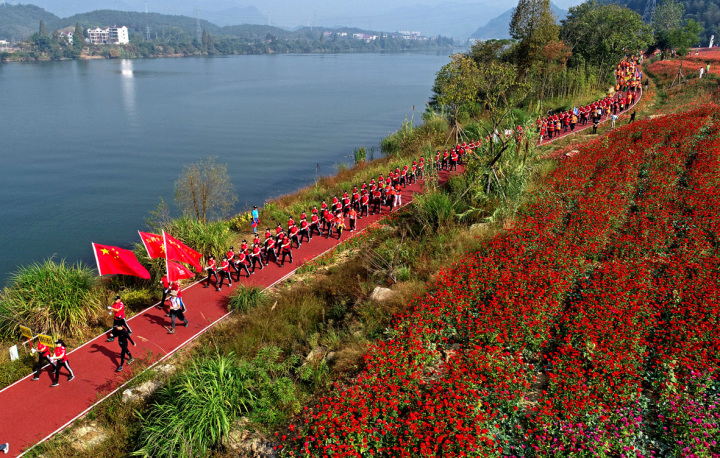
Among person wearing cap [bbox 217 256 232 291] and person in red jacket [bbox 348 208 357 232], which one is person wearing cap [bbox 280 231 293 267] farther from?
person in red jacket [bbox 348 208 357 232]

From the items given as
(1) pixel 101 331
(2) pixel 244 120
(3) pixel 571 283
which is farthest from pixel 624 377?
(2) pixel 244 120

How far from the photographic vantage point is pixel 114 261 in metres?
13.2

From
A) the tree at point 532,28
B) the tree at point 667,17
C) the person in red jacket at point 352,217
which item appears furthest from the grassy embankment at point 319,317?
the tree at point 667,17

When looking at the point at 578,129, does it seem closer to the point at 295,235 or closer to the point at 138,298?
the point at 295,235

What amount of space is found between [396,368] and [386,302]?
129 inches

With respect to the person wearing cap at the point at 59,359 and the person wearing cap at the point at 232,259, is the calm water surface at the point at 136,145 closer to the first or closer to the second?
the person wearing cap at the point at 232,259

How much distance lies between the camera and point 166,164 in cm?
4072

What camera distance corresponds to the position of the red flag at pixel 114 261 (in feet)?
42.2

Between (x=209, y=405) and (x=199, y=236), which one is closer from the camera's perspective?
(x=209, y=405)

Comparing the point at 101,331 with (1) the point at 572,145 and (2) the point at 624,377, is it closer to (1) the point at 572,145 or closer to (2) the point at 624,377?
(2) the point at 624,377

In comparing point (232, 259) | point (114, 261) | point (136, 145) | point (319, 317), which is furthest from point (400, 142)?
point (136, 145)

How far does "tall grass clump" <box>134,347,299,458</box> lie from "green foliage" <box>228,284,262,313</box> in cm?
351

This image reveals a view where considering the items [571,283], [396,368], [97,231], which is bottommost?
[97,231]

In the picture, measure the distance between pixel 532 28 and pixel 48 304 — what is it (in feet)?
128
